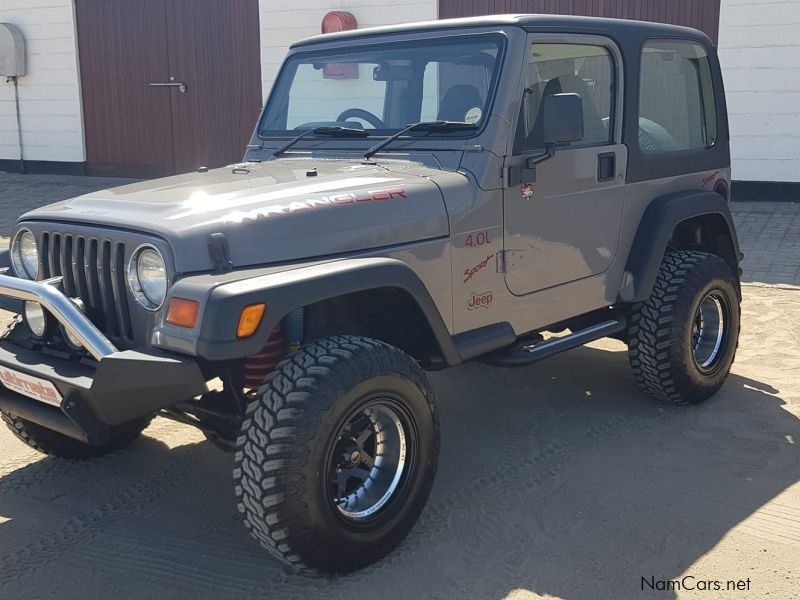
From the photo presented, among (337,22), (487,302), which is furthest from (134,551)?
(337,22)

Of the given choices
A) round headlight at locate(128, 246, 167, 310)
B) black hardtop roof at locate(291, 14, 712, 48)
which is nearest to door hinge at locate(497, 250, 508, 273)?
black hardtop roof at locate(291, 14, 712, 48)

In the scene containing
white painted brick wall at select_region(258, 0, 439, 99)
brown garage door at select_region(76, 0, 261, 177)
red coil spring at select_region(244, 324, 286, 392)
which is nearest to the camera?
red coil spring at select_region(244, 324, 286, 392)

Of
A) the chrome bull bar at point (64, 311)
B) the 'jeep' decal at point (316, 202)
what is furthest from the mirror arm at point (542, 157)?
the chrome bull bar at point (64, 311)

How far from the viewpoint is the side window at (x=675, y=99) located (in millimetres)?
4523

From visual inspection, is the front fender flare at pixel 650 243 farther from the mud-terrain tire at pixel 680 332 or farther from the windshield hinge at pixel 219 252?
the windshield hinge at pixel 219 252

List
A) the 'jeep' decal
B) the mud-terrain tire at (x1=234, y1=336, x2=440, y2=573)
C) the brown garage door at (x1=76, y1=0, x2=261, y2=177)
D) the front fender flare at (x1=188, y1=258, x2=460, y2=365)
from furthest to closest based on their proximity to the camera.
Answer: the brown garage door at (x1=76, y1=0, x2=261, y2=177) → the 'jeep' decal → the mud-terrain tire at (x1=234, y1=336, x2=440, y2=573) → the front fender flare at (x1=188, y1=258, x2=460, y2=365)

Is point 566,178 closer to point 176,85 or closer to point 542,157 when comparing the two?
point 542,157

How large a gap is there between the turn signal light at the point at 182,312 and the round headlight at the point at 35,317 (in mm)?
740

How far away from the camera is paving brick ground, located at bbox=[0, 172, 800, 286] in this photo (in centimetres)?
781

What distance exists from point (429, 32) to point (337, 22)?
8665 millimetres

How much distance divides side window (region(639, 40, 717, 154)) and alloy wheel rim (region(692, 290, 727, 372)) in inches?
33.5

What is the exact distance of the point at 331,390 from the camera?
292 centimetres

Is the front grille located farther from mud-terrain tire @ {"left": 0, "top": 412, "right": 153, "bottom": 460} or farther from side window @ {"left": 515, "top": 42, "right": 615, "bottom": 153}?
side window @ {"left": 515, "top": 42, "right": 615, "bottom": 153}

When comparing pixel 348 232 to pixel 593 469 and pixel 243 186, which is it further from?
pixel 593 469
